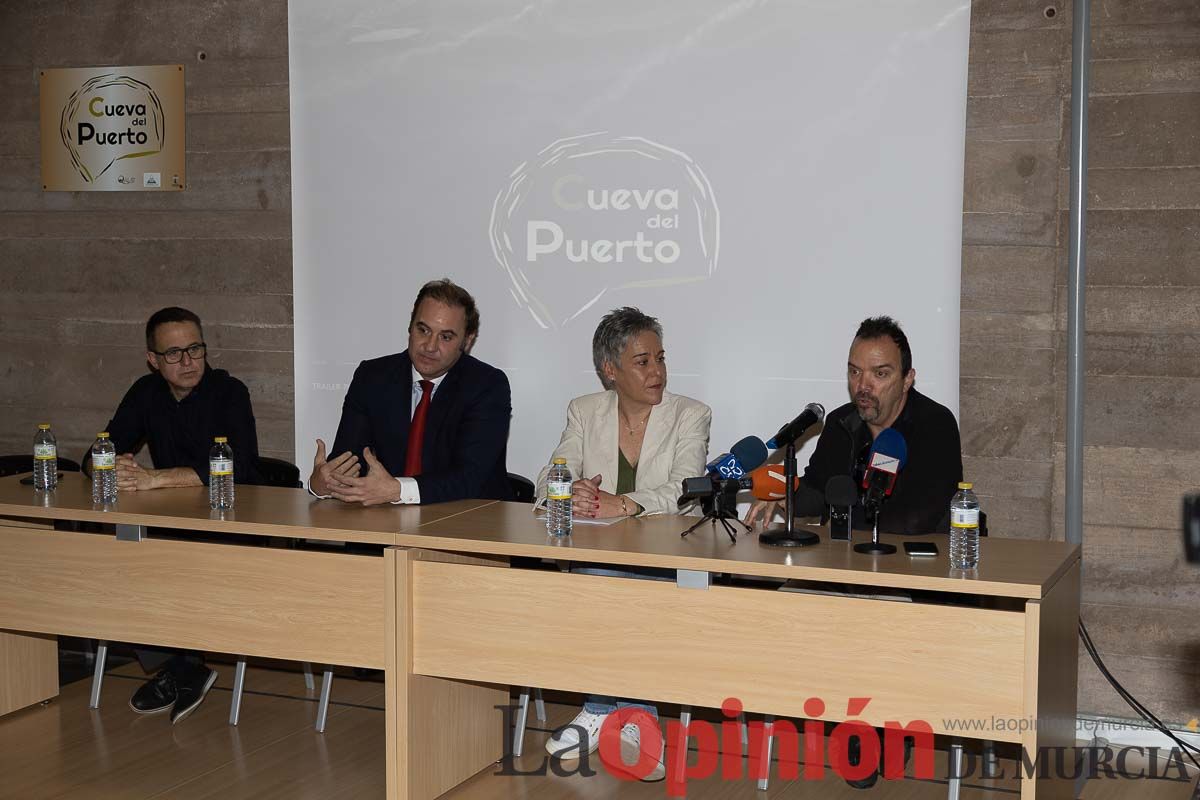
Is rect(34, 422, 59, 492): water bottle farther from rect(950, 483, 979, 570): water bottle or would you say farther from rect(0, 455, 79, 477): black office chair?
rect(950, 483, 979, 570): water bottle

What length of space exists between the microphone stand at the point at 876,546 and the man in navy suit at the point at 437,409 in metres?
1.29

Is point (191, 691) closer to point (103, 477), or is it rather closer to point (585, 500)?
point (103, 477)

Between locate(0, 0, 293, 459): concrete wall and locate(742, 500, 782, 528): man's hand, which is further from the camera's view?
locate(0, 0, 293, 459): concrete wall

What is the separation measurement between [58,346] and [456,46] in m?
2.16

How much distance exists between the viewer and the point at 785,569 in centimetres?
275

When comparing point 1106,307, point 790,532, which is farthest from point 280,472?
point 1106,307

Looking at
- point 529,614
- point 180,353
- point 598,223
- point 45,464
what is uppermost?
point 598,223

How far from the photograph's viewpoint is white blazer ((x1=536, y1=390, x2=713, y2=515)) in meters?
3.71

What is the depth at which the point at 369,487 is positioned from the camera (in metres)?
3.50

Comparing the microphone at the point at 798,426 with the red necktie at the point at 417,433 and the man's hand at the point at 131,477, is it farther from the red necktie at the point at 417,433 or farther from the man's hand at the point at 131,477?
the man's hand at the point at 131,477

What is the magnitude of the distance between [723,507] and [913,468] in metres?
0.61

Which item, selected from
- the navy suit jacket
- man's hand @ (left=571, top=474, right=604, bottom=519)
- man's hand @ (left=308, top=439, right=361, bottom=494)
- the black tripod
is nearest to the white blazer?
the navy suit jacket

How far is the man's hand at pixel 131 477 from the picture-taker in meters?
3.72

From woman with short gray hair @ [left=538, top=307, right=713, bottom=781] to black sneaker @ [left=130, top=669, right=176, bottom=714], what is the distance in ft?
4.17
